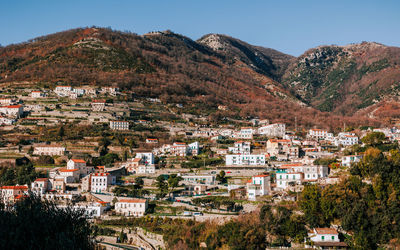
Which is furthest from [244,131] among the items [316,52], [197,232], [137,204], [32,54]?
[316,52]

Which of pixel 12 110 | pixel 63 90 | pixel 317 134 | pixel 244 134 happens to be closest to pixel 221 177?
pixel 244 134

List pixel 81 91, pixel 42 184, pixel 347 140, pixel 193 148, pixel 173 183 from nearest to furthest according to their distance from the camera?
pixel 173 183
pixel 42 184
pixel 193 148
pixel 347 140
pixel 81 91

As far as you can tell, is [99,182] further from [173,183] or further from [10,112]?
[10,112]

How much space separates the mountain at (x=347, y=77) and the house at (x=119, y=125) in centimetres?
7391

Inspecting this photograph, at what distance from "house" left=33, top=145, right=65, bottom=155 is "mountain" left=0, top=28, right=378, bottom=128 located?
100 ft

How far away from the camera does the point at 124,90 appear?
84812 mm

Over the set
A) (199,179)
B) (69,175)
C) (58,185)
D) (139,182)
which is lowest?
(58,185)

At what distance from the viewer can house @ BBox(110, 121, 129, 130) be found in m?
63.6

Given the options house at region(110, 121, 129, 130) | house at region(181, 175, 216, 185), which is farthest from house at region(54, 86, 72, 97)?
house at region(181, 175, 216, 185)

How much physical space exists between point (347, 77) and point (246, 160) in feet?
409

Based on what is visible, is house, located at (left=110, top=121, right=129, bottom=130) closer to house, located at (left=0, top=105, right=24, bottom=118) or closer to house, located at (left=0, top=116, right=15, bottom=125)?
house, located at (left=0, top=116, right=15, bottom=125)

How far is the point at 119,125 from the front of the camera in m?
63.8

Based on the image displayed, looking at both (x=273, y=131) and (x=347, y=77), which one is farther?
(x=347, y=77)

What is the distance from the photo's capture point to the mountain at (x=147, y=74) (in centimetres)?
8762
